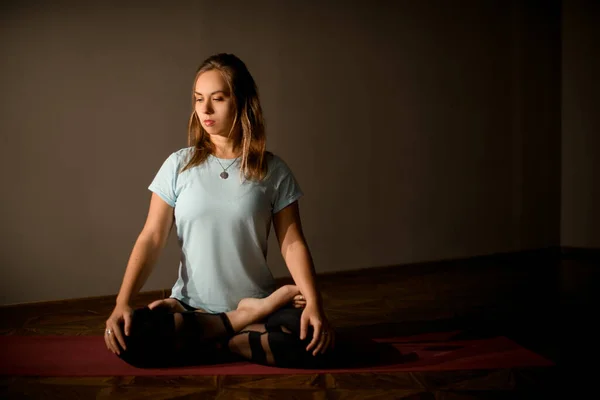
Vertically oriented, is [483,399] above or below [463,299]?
above

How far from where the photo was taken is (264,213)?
1.88 m

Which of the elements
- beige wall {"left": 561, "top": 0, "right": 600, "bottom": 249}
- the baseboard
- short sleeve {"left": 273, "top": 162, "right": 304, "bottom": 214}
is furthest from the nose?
beige wall {"left": 561, "top": 0, "right": 600, "bottom": 249}

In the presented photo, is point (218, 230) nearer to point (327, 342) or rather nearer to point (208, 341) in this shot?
point (208, 341)

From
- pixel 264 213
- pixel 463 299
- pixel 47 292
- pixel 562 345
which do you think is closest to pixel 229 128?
pixel 264 213

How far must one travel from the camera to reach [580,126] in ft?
15.4

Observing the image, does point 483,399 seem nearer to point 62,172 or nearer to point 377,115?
point 62,172

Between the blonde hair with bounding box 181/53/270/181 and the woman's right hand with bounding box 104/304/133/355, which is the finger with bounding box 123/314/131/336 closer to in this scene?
the woman's right hand with bounding box 104/304/133/355

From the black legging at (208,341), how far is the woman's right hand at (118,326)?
0.02 meters

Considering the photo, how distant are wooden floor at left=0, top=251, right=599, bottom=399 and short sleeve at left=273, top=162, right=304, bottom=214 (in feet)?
1.70

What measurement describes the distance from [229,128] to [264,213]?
276 millimetres

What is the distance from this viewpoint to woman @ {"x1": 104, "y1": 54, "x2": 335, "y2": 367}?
Answer: 1.72 m

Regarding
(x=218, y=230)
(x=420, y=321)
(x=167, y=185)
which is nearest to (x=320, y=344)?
(x=218, y=230)

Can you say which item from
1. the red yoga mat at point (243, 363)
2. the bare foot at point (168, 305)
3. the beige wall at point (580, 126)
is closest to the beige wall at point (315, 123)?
the beige wall at point (580, 126)

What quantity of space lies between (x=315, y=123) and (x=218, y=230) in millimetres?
1964
